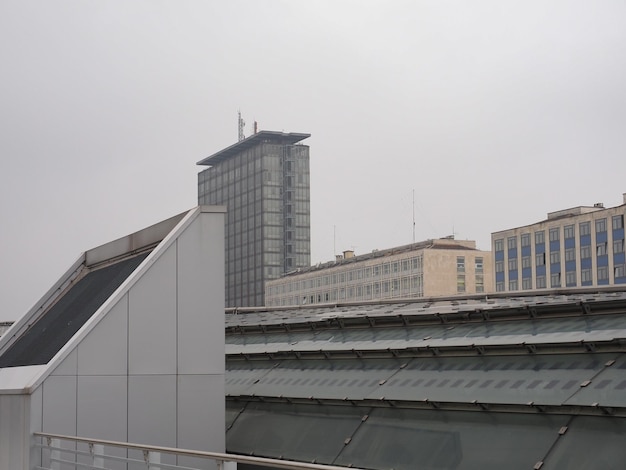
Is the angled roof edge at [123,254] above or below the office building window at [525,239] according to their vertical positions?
below

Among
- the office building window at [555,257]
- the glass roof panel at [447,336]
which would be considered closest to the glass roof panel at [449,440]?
the glass roof panel at [447,336]

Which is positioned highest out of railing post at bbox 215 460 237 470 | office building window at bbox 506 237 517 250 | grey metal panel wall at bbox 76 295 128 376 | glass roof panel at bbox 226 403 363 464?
office building window at bbox 506 237 517 250

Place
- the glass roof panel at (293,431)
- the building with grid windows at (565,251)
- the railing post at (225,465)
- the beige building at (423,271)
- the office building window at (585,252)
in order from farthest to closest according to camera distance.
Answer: the beige building at (423,271)
the office building window at (585,252)
the building with grid windows at (565,251)
the glass roof panel at (293,431)
the railing post at (225,465)

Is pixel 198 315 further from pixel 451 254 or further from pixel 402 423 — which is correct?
pixel 451 254

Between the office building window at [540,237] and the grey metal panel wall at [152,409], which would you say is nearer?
the grey metal panel wall at [152,409]

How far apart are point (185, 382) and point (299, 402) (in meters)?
2.49

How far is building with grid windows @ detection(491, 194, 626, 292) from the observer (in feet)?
469

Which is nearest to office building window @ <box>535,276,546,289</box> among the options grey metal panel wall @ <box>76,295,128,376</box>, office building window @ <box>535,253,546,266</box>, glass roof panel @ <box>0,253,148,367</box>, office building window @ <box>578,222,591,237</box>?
office building window @ <box>535,253,546,266</box>

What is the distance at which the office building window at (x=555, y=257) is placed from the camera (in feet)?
504

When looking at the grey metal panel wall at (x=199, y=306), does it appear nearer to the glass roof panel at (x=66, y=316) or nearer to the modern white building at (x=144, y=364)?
the modern white building at (x=144, y=364)

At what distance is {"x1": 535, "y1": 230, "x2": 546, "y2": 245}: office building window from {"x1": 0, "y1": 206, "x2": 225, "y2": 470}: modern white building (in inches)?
5607

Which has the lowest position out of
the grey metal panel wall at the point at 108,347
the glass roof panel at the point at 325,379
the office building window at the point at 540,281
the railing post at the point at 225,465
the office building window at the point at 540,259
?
the railing post at the point at 225,465

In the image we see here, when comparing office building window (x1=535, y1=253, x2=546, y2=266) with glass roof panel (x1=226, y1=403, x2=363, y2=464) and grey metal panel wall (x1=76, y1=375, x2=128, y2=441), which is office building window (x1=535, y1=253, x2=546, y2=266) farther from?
grey metal panel wall (x1=76, y1=375, x2=128, y2=441)

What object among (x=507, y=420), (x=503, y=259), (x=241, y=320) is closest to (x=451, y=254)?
(x=503, y=259)
